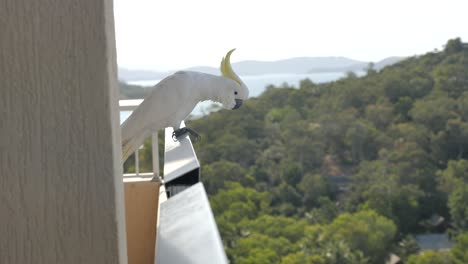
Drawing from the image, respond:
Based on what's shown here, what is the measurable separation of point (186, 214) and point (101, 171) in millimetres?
103

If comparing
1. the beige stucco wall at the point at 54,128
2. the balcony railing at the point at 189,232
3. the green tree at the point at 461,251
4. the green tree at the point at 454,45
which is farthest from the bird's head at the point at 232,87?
the green tree at the point at 454,45

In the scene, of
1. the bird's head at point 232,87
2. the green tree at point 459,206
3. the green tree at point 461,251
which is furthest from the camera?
the green tree at point 459,206

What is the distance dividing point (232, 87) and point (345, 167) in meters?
16.5

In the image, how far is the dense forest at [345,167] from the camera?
13.7 m

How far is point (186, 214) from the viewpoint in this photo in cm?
45

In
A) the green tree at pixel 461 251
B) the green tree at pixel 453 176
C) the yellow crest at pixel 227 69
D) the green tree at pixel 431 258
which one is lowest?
the green tree at pixel 431 258

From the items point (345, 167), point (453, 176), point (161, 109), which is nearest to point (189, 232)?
point (161, 109)

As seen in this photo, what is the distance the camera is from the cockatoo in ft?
4.39

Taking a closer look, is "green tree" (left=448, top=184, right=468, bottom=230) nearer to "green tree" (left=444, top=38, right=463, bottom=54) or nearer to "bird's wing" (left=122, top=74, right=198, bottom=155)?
"green tree" (left=444, top=38, right=463, bottom=54)

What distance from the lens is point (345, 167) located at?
695 inches

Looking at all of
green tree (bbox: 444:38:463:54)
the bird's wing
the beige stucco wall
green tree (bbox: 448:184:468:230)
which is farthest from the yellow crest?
green tree (bbox: 444:38:463:54)

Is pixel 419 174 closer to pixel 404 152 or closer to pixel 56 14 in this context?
pixel 404 152

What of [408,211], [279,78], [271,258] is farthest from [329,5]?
[271,258]

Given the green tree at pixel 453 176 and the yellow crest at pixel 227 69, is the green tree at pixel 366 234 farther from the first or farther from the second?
the yellow crest at pixel 227 69
